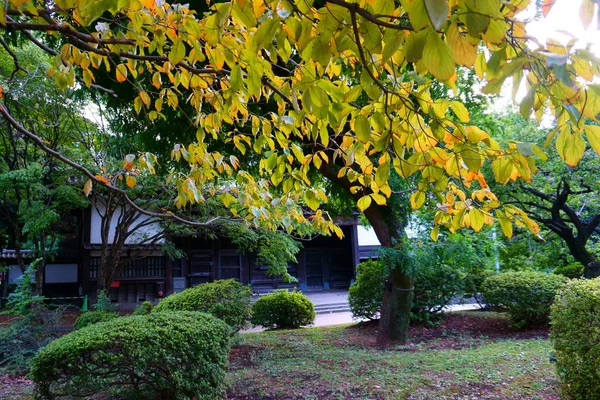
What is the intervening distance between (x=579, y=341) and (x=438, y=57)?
11.4 feet

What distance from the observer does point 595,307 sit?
11.5 ft

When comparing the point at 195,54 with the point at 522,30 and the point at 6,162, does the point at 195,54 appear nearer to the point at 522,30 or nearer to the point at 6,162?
the point at 522,30

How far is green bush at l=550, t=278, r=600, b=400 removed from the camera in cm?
344

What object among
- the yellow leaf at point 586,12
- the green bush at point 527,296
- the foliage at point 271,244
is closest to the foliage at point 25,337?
the foliage at point 271,244

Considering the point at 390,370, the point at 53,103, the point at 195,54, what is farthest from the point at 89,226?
the point at 195,54

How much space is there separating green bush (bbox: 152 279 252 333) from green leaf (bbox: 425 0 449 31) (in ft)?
19.1

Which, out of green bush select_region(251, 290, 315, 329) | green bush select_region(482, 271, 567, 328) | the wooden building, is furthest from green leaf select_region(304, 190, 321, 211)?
the wooden building

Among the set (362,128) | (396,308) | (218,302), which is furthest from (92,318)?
(362,128)

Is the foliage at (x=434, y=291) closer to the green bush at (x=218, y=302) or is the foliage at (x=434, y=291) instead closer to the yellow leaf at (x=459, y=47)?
the green bush at (x=218, y=302)

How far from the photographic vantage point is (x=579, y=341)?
3.58m

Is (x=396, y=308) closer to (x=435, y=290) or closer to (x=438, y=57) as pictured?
(x=435, y=290)

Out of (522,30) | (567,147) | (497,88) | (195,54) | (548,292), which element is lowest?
(548,292)

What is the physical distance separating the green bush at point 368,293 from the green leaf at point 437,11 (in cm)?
845

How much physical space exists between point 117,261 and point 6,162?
13.9 ft
